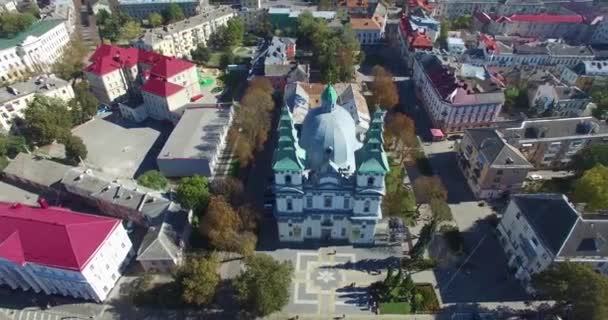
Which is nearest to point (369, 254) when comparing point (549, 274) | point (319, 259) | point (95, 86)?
point (319, 259)

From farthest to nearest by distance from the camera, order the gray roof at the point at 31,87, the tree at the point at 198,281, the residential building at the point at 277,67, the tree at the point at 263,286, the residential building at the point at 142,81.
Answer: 1. the residential building at the point at 277,67
2. the residential building at the point at 142,81
3. the gray roof at the point at 31,87
4. the tree at the point at 198,281
5. the tree at the point at 263,286

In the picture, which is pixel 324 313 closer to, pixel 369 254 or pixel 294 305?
pixel 294 305

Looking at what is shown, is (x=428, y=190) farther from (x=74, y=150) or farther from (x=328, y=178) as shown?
(x=74, y=150)

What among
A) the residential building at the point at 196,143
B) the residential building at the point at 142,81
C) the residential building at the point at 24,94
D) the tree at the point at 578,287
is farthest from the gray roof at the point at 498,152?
the residential building at the point at 24,94

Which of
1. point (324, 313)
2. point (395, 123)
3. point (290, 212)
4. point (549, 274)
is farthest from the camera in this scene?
point (395, 123)

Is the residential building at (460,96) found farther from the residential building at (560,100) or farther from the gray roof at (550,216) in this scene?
the gray roof at (550,216)

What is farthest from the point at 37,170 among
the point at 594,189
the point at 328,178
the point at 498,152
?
the point at 594,189
